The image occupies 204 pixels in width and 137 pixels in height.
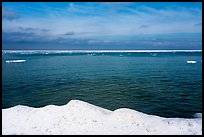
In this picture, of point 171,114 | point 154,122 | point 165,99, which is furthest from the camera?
point 165,99

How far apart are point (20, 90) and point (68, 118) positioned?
1666 centimetres

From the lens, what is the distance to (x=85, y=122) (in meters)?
13.0

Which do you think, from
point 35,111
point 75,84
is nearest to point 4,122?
point 35,111

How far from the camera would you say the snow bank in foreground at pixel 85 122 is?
470 inches

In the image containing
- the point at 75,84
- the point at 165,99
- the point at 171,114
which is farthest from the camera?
the point at 75,84

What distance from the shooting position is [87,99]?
23.8 m

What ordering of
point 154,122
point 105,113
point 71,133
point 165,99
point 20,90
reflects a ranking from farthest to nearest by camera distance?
1. point 20,90
2. point 165,99
3. point 105,113
4. point 154,122
5. point 71,133

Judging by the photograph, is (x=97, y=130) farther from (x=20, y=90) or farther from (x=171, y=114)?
(x=20, y=90)

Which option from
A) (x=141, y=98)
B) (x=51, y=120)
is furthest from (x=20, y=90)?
(x=51, y=120)

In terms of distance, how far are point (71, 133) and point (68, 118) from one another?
1.76 m

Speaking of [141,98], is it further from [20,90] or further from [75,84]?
[20,90]

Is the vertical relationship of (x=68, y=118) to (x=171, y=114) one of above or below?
above

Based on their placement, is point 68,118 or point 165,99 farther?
point 165,99

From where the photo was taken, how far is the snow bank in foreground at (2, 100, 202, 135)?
39.2 ft
